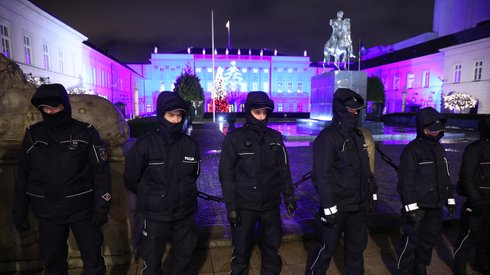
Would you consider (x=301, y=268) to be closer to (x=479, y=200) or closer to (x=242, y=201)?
(x=242, y=201)

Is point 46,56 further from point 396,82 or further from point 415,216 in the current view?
point 396,82

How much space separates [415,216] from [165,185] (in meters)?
2.53

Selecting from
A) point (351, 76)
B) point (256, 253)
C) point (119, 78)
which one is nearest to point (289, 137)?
point (351, 76)

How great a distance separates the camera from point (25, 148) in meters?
2.73

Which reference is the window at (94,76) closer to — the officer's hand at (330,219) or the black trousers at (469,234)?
the officer's hand at (330,219)

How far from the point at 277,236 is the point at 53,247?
210cm

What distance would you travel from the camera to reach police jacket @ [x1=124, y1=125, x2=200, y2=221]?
9.33ft

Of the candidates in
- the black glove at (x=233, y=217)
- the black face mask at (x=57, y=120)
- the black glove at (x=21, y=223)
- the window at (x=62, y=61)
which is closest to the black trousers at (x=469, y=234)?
the black glove at (x=233, y=217)

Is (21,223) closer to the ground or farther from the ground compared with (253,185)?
closer to the ground

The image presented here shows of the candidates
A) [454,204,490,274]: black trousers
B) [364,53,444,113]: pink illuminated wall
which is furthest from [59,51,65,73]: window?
[364,53,444,113]: pink illuminated wall

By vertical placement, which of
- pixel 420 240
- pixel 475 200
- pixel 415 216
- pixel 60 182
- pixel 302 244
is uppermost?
pixel 60 182

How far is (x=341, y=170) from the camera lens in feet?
10.2

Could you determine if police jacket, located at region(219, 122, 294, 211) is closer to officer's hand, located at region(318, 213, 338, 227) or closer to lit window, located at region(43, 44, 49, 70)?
officer's hand, located at region(318, 213, 338, 227)

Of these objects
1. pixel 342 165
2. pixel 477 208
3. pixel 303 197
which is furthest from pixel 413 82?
pixel 342 165
